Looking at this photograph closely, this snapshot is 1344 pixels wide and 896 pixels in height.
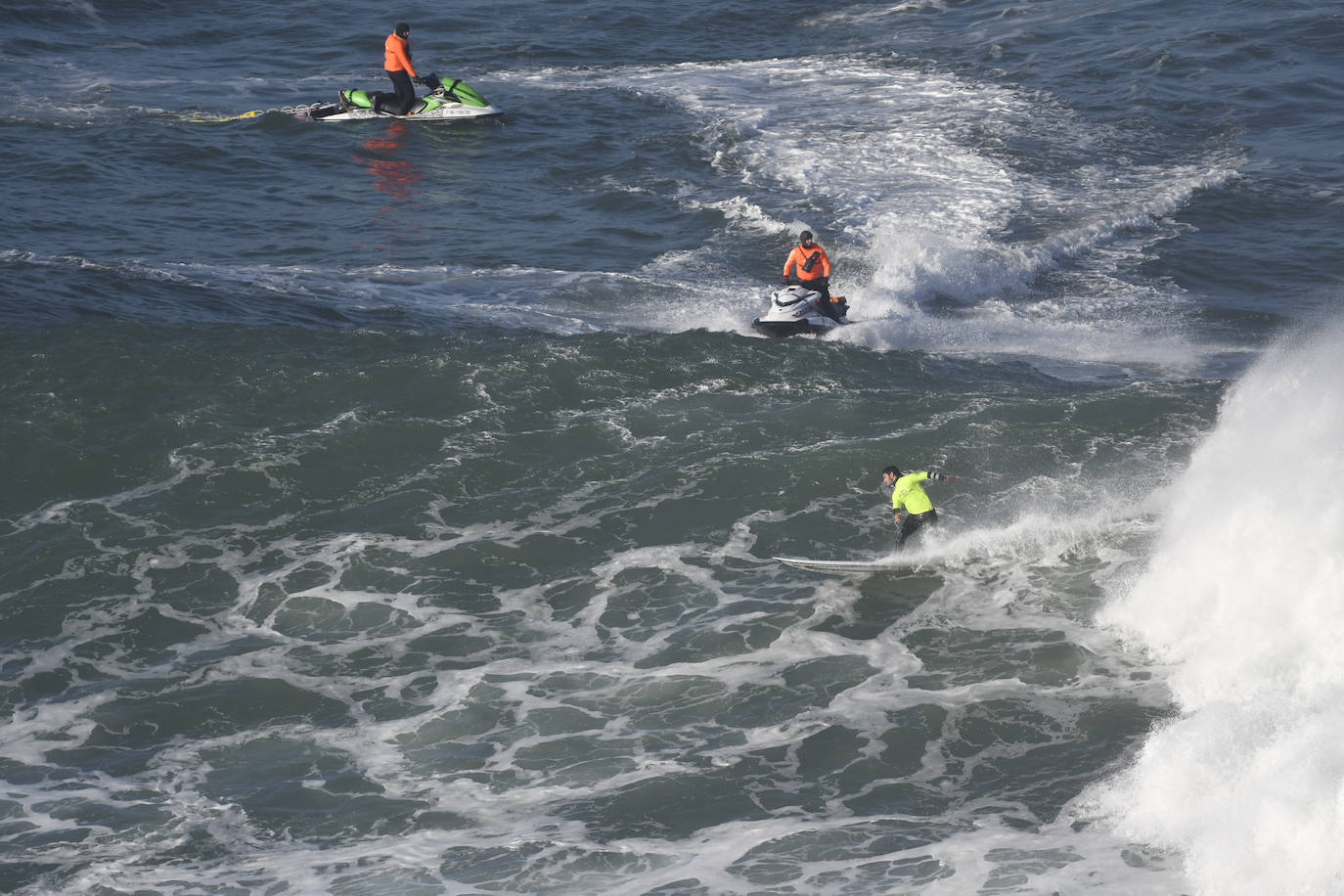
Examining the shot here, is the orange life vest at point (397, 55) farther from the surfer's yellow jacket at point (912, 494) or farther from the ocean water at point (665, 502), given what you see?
the surfer's yellow jacket at point (912, 494)

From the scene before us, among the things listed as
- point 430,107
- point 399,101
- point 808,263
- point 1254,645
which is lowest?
point 1254,645

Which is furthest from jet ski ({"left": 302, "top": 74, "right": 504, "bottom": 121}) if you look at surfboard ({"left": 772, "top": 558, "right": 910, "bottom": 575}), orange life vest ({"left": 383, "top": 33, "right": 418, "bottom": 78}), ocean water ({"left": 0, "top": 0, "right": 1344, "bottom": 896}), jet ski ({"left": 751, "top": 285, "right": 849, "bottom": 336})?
surfboard ({"left": 772, "top": 558, "right": 910, "bottom": 575})

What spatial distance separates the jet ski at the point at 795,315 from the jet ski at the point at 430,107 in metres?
13.4

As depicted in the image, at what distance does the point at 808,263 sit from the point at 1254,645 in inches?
433

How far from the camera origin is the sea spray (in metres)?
11.5

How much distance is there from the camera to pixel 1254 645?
14.6 metres

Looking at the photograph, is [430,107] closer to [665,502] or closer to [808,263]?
[808,263]

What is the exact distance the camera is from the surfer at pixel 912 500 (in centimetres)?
1653

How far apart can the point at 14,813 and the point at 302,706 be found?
2.81 metres

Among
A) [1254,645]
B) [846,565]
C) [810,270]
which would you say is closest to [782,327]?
[810,270]

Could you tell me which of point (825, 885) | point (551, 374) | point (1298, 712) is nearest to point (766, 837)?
point (825, 885)

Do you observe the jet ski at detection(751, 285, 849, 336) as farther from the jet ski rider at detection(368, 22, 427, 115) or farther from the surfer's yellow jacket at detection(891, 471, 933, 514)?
the jet ski rider at detection(368, 22, 427, 115)

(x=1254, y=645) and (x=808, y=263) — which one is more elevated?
(x=808, y=263)

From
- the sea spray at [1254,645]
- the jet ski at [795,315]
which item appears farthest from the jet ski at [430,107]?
the sea spray at [1254,645]
